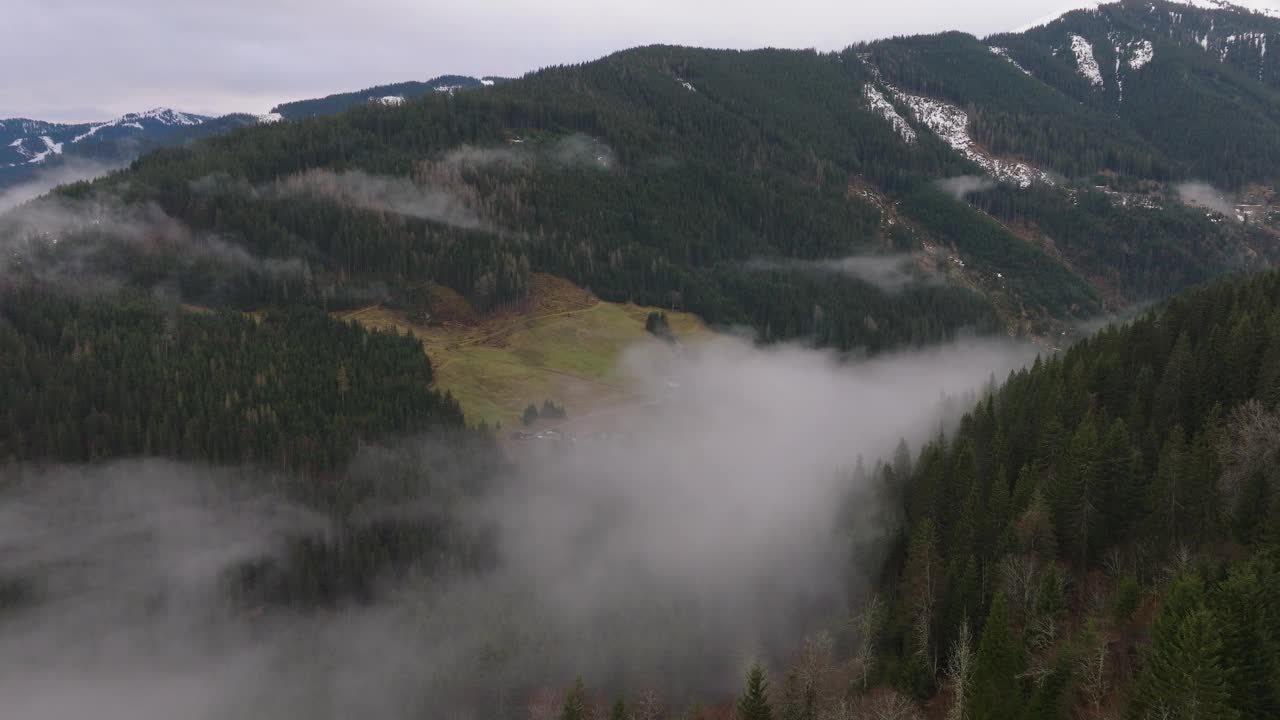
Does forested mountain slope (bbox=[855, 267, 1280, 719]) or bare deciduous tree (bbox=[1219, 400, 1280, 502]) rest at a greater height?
bare deciduous tree (bbox=[1219, 400, 1280, 502])

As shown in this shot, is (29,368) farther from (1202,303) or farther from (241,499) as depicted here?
(1202,303)

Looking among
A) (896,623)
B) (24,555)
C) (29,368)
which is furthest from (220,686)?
(896,623)

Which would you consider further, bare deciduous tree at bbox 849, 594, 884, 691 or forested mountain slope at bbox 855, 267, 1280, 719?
bare deciduous tree at bbox 849, 594, 884, 691

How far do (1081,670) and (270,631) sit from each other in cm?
14795

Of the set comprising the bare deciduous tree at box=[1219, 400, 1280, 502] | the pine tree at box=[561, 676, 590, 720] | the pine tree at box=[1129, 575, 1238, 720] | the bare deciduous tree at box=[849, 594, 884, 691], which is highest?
the bare deciduous tree at box=[1219, 400, 1280, 502]

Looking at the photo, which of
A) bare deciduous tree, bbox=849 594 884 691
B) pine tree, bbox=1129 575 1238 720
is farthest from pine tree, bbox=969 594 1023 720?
bare deciduous tree, bbox=849 594 884 691

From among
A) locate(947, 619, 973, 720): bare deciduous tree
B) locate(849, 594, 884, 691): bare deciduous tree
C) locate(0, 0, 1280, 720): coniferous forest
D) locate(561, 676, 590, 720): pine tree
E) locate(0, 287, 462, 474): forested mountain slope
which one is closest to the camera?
locate(947, 619, 973, 720): bare deciduous tree

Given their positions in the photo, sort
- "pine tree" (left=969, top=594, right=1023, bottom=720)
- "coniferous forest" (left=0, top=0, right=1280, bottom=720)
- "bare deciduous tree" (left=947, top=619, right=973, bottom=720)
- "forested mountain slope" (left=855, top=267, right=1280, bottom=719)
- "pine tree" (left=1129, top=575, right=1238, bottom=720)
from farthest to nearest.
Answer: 1. "coniferous forest" (left=0, top=0, right=1280, bottom=720)
2. "bare deciduous tree" (left=947, top=619, right=973, bottom=720)
3. "pine tree" (left=969, top=594, right=1023, bottom=720)
4. "forested mountain slope" (left=855, top=267, right=1280, bottom=719)
5. "pine tree" (left=1129, top=575, right=1238, bottom=720)

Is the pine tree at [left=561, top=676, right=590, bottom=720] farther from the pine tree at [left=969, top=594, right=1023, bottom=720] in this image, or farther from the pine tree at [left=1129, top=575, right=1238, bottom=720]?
the pine tree at [left=1129, top=575, right=1238, bottom=720]

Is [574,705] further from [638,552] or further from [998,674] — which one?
[638,552]

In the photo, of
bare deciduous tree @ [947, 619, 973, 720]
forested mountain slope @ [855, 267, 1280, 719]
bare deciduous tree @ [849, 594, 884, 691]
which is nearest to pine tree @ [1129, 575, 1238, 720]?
forested mountain slope @ [855, 267, 1280, 719]

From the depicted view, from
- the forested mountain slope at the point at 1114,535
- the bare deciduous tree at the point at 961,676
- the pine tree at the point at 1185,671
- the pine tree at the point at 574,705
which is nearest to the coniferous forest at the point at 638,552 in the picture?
the pine tree at the point at 1185,671

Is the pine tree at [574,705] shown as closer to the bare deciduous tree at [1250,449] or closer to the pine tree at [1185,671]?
the pine tree at [1185,671]

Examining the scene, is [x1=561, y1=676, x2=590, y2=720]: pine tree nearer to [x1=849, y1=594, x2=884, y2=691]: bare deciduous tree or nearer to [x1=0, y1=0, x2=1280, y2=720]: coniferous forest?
[x1=0, y1=0, x2=1280, y2=720]: coniferous forest
